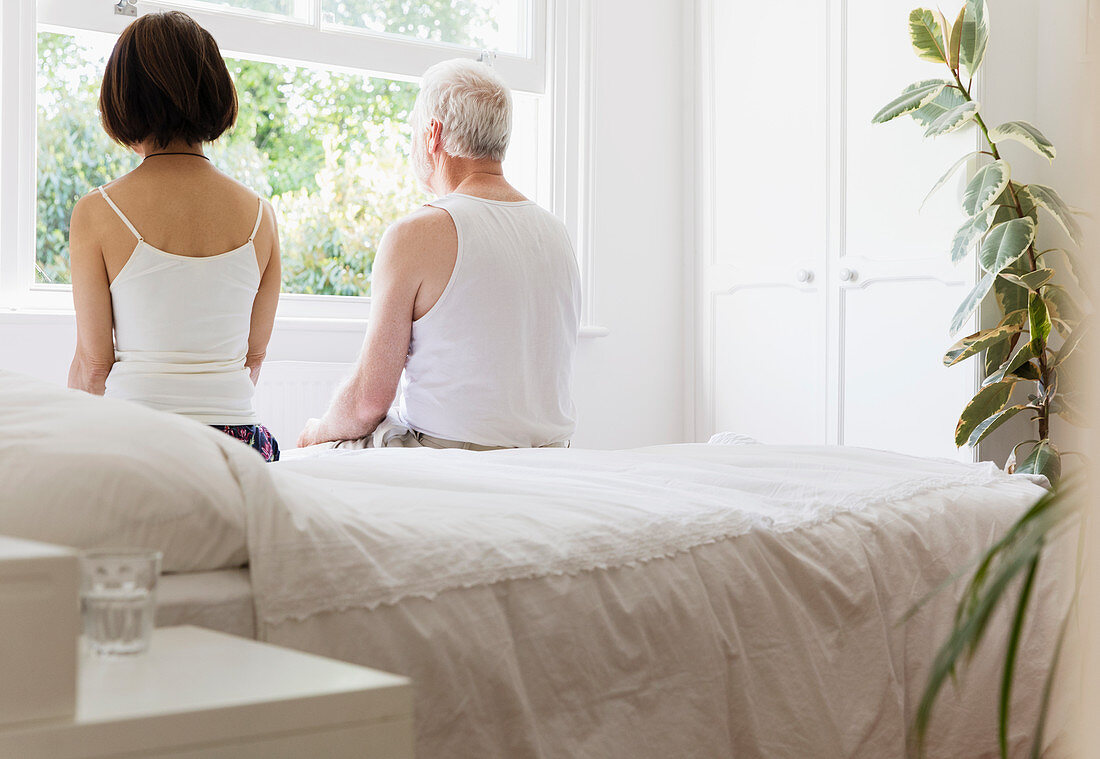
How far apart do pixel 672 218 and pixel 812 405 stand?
100cm

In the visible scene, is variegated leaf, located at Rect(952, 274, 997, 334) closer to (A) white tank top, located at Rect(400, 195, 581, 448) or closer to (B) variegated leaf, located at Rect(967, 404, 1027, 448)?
(B) variegated leaf, located at Rect(967, 404, 1027, 448)

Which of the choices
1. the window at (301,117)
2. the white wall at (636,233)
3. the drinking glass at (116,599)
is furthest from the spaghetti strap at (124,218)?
the white wall at (636,233)

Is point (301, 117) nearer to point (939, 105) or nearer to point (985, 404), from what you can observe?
point (939, 105)

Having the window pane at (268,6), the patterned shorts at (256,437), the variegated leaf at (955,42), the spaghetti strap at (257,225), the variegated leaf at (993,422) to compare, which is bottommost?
the variegated leaf at (993,422)

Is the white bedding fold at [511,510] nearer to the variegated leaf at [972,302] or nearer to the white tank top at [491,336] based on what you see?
the white tank top at [491,336]

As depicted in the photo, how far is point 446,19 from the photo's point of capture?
3.98m

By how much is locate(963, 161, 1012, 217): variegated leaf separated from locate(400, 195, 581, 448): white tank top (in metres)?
1.32

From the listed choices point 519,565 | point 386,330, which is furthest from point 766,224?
point 519,565

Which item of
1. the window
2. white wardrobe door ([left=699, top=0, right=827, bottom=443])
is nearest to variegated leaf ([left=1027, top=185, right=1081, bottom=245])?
white wardrobe door ([left=699, top=0, right=827, bottom=443])

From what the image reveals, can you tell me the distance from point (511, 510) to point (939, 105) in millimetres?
2511

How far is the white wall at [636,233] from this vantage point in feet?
13.9

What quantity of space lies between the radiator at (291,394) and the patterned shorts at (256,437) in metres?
1.60

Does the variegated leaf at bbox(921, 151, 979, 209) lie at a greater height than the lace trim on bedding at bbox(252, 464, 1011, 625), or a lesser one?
greater

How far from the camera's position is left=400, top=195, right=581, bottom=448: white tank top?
2.13 meters
